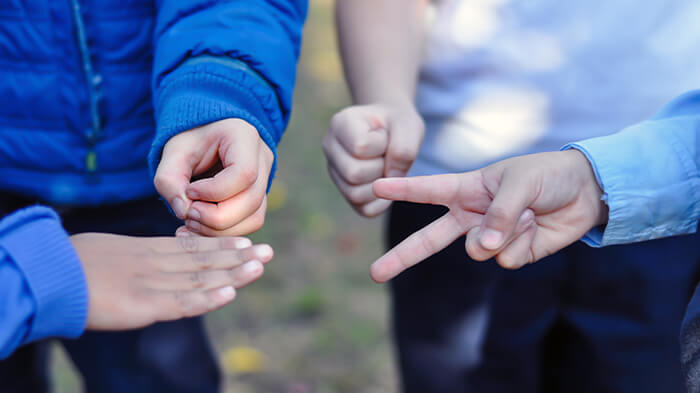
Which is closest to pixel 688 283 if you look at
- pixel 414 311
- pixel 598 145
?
pixel 598 145

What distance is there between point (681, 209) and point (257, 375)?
4.49ft

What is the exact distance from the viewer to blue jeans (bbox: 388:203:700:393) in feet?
3.69

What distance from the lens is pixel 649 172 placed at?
0.89 m

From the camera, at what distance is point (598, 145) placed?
903 mm

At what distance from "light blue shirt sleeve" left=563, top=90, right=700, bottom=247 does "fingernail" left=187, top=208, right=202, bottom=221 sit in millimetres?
548

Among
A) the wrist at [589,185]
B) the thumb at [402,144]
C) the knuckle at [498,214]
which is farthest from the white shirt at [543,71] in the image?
the knuckle at [498,214]

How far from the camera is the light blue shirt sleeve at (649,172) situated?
889 mm

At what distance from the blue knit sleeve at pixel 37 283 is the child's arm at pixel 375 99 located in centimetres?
47

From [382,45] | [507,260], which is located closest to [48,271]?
[507,260]

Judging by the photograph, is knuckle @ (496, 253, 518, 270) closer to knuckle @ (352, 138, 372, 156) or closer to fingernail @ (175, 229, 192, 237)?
knuckle @ (352, 138, 372, 156)

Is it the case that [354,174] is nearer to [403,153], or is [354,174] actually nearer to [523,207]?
[403,153]

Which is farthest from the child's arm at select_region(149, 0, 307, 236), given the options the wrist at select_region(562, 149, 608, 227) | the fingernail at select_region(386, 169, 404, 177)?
the wrist at select_region(562, 149, 608, 227)

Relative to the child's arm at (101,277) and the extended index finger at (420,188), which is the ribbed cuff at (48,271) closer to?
the child's arm at (101,277)

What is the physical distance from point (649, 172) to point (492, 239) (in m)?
0.26
